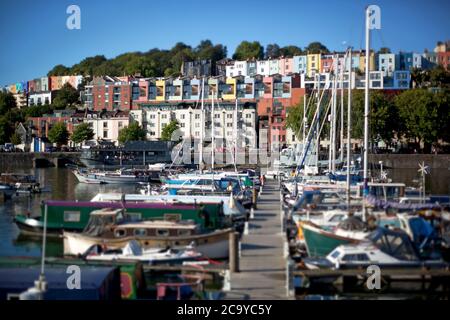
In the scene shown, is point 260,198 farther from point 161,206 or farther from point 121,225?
point 121,225

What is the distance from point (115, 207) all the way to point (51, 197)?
16.5 m

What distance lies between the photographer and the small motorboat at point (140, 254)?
19094 mm

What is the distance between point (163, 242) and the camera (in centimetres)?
2128

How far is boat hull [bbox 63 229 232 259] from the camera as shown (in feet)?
69.1

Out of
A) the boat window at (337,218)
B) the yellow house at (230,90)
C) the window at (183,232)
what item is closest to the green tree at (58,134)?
the yellow house at (230,90)

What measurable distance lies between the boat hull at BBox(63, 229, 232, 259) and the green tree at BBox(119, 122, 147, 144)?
206 feet

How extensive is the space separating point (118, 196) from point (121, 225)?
798 centimetres

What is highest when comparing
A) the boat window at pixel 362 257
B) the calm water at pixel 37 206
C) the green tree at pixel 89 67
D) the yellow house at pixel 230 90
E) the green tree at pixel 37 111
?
the green tree at pixel 89 67

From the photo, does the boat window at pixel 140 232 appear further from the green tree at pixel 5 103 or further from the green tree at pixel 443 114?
the green tree at pixel 5 103

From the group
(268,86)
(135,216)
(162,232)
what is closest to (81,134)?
(268,86)

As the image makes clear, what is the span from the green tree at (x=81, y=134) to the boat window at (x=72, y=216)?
205 feet

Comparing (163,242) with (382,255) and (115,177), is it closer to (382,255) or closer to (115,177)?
(382,255)
